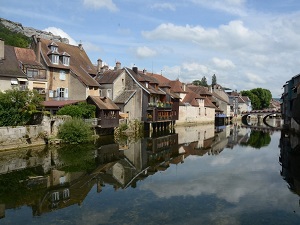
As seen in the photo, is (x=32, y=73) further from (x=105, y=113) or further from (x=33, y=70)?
(x=105, y=113)

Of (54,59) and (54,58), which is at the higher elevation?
(54,58)

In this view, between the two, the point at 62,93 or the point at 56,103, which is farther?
the point at 62,93

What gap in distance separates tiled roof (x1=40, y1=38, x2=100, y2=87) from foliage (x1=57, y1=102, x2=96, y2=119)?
5.72m

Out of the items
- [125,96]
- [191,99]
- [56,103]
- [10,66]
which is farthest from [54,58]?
[191,99]

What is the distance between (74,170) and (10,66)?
787 inches

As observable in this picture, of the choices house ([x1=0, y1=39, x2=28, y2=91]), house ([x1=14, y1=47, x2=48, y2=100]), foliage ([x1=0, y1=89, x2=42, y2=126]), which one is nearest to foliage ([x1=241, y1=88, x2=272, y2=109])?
house ([x1=14, y1=47, x2=48, y2=100])

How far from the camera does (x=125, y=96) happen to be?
163 ft

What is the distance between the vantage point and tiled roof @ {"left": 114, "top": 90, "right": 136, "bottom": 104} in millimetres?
48894

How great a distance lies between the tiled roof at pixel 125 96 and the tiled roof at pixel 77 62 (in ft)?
16.7

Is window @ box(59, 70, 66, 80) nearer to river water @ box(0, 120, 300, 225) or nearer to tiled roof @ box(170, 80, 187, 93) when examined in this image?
river water @ box(0, 120, 300, 225)

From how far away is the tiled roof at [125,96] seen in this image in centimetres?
4889

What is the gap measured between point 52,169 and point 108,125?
17936 mm

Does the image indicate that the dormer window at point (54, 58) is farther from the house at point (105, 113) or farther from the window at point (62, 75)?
the house at point (105, 113)

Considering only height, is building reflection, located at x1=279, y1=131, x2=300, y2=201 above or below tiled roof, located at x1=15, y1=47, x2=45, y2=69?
below
